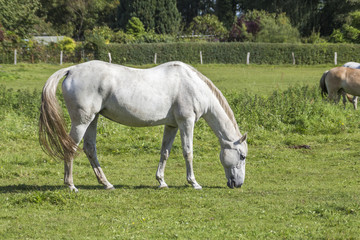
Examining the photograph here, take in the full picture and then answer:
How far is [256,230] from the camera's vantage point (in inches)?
209

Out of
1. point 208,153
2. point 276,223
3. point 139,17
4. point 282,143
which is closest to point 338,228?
point 276,223

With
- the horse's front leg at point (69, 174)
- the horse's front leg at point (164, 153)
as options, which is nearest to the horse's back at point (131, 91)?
the horse's front leg at point (164, 153)

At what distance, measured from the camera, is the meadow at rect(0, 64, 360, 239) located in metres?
5.40

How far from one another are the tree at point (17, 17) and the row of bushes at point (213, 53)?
2718 mm

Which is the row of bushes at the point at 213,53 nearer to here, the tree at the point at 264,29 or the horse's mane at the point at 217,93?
the tree at the point at 264,29

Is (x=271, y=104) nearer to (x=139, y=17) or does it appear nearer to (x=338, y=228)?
(x=338, y=228)

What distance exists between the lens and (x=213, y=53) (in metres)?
39.1

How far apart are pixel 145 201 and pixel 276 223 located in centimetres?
182

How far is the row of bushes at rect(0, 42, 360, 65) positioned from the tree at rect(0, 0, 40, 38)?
2718mm

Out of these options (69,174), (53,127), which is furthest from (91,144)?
(53,127)

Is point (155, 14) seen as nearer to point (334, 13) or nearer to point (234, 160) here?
point (334, 13)

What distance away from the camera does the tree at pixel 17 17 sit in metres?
36.8

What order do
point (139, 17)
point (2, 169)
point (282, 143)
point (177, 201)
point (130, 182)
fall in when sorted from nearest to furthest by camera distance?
point (177, 201) → point (130, 182) → point (2, 169) → point (282, 143) → point (139, 17)

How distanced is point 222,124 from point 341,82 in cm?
955
